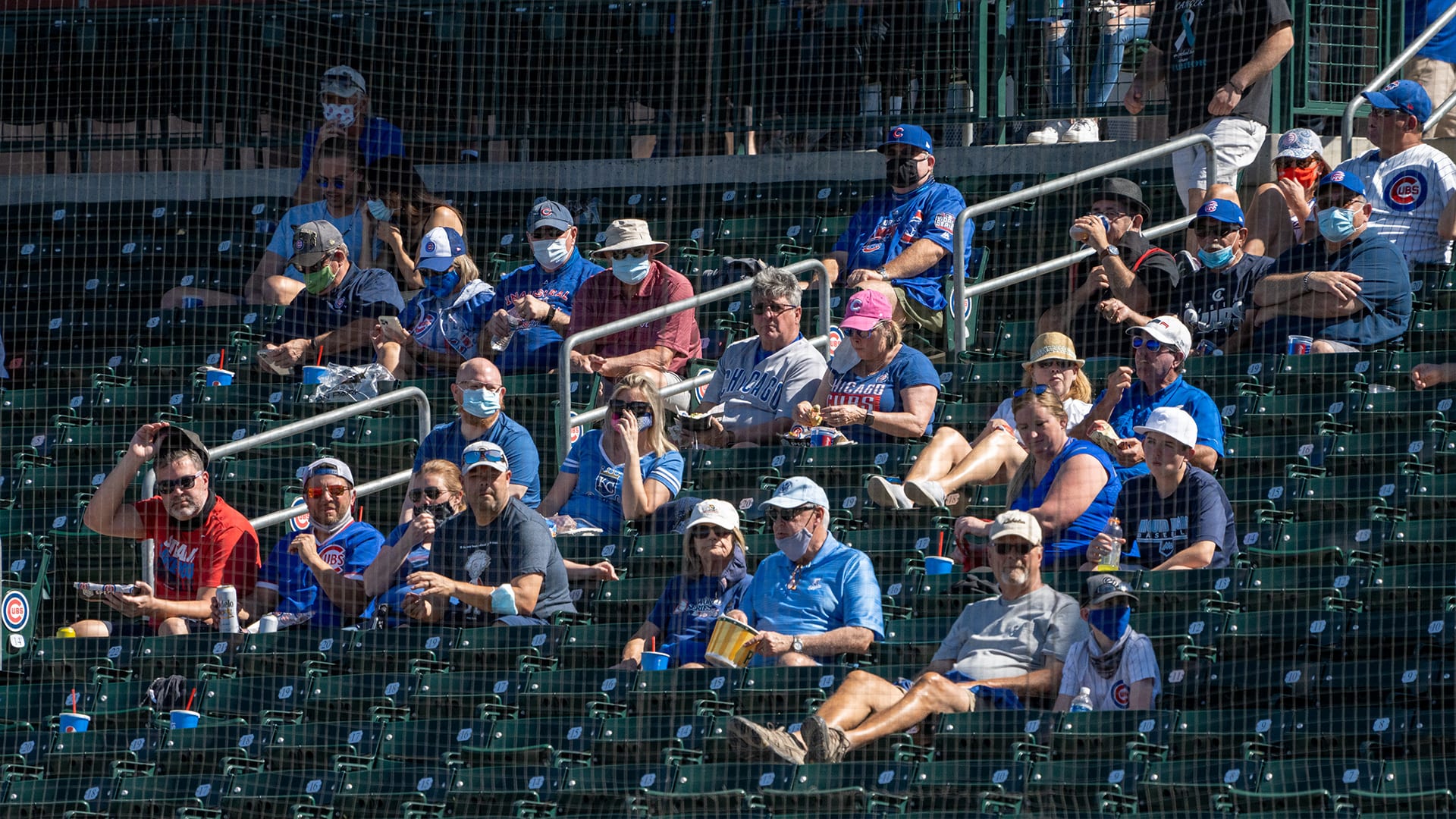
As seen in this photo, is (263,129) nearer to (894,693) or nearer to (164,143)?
(164,143)

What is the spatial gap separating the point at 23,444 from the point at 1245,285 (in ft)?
15.8

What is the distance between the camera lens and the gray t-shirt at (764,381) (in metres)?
9.27

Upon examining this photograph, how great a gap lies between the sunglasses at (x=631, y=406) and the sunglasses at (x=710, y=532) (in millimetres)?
800

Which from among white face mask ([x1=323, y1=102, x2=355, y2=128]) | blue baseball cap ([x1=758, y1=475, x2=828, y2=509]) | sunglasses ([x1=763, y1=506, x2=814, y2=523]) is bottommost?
sunglasses ([x1=763, y1=506, x2=814, y2=523])

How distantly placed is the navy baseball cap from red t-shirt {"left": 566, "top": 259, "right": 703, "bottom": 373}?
0.32m

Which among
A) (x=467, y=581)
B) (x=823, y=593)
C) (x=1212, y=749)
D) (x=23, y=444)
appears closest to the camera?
(x=1212, y=749)

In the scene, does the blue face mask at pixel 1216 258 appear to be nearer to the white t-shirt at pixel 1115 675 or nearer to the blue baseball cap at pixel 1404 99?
the blue baseball cap at pixel 1404 99

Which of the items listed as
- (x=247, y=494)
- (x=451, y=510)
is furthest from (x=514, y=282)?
(x=451, y=510)

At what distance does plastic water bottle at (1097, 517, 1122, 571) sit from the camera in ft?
26.1

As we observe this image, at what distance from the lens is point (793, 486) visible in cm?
802

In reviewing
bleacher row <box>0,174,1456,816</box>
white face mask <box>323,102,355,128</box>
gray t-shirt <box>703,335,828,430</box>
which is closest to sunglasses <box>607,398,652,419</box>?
bleacher row <box>0,174,1456,816</box>

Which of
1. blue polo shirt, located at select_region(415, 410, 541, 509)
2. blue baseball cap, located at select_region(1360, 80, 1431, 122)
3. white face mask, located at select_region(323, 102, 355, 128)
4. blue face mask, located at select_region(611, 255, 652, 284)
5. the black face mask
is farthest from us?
white face mask, located at select_region(323, 102, 355, 128)

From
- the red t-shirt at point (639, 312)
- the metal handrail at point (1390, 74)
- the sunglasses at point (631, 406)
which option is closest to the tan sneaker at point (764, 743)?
the sunglasses at point (631, 406)

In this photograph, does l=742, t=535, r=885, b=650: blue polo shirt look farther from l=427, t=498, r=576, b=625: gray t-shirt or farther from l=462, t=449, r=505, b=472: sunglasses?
l=462, t=449, r=505, b=472: sunglasses
